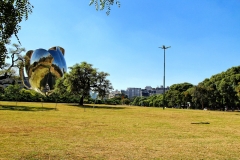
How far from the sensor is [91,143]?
8047 millimetres

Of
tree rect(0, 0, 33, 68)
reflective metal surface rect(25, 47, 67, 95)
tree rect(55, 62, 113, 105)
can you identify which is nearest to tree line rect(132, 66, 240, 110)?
tree rect(55, 62, 113, 105)

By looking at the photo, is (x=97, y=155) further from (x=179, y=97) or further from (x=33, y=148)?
(x=179, y=97)

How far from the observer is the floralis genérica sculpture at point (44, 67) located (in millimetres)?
88125

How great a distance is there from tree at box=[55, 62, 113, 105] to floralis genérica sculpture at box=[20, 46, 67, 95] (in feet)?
151

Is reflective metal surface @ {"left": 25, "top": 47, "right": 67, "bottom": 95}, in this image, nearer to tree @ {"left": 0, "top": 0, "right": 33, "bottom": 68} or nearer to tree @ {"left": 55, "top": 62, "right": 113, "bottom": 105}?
tree @ {"left": 55, "top": 62, "right": 113, "bottom": 105}

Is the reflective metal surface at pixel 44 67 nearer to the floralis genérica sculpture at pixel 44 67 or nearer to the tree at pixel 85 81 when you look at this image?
the floralis genérica sculpture at pixel 44 67

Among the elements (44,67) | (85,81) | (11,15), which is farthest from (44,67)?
(11,15)

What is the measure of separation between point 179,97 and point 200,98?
14.3 metres

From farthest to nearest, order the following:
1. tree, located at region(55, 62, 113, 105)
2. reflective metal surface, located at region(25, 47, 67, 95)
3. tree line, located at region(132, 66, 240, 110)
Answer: reflective metal surface, located at region(25, 47, 67, 95)
tree line, located at region(132, 66, 240, 110)
tree, located at region(55, 62, 113, 105)

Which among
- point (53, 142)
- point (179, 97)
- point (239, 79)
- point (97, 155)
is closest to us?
point (97, 155)

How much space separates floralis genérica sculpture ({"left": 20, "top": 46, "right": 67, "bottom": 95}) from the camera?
8812 centimetres

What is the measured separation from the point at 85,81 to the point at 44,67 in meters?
50.4

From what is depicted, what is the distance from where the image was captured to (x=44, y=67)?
90.1 meters

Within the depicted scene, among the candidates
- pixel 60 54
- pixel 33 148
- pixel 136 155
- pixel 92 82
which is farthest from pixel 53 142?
pixel 60 54
